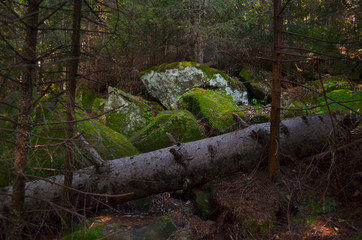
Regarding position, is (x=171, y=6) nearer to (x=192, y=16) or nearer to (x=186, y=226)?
(x=192, y=16)

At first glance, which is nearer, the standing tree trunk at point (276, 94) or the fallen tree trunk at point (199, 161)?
Answer: the standing tree trunk at point (276, 94)

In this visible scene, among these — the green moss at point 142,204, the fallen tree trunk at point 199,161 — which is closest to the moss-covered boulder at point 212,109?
the fallen tree trunk at point 199,161

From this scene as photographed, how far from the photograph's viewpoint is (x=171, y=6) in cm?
1259

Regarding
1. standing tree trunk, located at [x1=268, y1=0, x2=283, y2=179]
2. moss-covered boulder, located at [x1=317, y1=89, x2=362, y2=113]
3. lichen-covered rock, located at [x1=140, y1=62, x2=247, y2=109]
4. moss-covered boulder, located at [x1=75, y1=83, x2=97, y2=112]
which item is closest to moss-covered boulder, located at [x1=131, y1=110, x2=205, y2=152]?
standing tree trunk, located at [x1=268, y1=0, x2=283, y2=179]

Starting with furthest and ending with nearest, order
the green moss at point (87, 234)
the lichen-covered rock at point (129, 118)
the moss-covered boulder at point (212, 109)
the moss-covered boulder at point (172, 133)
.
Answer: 1. the lichen-covered rock at point (129, 118)
2. the moss-covered boulder at point (212, 109)
3. the moss-covered boulder at point (172, 133)
4. the green moss at point (87, 234)

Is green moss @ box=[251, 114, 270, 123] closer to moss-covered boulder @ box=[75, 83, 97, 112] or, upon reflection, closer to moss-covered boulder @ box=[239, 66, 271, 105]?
moss-covered boulder @ box=[239, 66, 271, 105]

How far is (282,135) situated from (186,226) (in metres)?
2.33

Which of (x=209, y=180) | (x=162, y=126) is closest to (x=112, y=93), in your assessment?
(x=162, y=126)

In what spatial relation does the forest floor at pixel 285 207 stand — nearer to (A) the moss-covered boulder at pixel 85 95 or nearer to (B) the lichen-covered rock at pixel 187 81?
(B) the lichen-covered rock at pixel 187 81

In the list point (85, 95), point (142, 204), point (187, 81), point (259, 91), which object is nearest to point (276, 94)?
point (142, 204)

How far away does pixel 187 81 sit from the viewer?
10.5 meters

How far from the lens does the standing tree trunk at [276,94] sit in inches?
143

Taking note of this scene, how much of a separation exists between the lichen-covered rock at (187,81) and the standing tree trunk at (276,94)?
6500mm

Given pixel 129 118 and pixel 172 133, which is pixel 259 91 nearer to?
pixel 129 118
